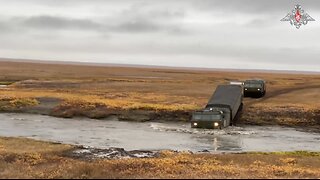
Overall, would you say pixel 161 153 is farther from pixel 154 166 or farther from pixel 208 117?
pixel 208 117

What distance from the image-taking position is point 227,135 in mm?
45375

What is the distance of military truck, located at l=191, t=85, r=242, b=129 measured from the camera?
4844cm

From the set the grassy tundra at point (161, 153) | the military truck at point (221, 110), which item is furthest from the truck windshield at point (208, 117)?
the grassy tundra at point (161, 153)

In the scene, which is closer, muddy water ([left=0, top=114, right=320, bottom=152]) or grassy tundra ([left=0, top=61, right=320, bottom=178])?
grassy tundra ([left=0, top=61, right=320, bottom=178])

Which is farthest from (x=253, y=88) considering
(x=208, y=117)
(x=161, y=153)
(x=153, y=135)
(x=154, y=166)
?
(x=154, y=166)

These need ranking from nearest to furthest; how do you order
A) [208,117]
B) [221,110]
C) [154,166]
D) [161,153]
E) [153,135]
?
[154,166]
[161,153]
[153,135]
[208,117]
[221,110]

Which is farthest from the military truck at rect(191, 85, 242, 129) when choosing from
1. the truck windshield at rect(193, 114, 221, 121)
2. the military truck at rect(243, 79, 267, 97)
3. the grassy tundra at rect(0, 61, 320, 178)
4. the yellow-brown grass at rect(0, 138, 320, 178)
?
the yellow-brown grass at rect(0, 138, 320, 178)

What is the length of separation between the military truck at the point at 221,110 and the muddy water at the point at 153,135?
3.00 feet

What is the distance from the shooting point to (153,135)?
147 ft

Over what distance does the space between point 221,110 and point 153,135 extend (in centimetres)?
988

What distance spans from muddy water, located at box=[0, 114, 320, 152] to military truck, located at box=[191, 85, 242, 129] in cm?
91

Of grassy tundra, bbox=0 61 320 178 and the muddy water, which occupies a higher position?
grassy tundra, bbox=0 61 320 178

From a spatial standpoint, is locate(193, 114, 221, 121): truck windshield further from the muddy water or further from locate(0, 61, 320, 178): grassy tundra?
locate(0, 61, 320, 178): grassy tundra

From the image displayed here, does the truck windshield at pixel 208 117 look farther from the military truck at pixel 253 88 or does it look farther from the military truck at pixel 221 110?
the military truck at pixel 253 88
